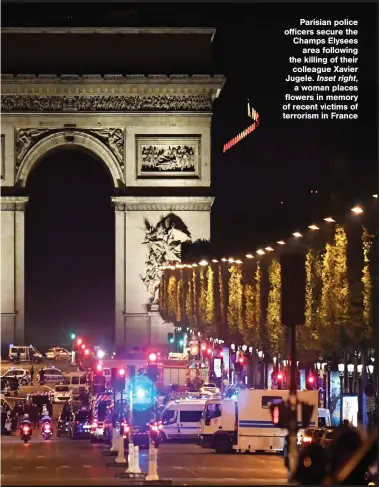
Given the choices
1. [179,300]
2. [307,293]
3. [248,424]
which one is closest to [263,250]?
[307,293]

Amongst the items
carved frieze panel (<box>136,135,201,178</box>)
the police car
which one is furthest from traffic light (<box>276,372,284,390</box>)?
carved frieze panel (<box>136,135,201,178</box>)

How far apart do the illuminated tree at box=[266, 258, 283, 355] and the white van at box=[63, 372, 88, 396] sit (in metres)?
11.7

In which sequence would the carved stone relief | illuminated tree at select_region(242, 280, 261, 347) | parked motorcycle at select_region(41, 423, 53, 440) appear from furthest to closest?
the carved stone relief → illuminated tree at select_region(242, 280, 261, 347) → parked motorcycle at select_region(41, 423, 53, 440)

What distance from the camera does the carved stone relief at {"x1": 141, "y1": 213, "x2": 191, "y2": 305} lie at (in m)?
64.4

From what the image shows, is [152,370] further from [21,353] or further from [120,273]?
[120,273]

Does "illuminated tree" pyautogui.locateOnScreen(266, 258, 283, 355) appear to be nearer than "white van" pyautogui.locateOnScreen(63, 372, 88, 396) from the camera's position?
Yes

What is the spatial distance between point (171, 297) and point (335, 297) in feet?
95.3

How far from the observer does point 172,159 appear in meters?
64.6

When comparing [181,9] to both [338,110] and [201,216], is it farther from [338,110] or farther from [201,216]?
[338,110]

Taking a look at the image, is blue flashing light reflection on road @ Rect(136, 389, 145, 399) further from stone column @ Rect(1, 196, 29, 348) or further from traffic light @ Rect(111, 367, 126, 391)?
stone column @ Rect(1, 196, 29, 348)

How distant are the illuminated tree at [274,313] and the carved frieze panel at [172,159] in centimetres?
2447

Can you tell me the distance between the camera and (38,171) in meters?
81.9

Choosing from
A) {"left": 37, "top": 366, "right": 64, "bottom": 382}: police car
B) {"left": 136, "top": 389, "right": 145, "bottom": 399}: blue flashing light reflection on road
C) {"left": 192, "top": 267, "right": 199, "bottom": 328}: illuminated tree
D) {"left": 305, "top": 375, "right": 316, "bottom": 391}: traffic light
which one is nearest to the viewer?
{"left": 136, "top": 389, "right": 145, "bottom": 399}: blue flashing light reflection on road

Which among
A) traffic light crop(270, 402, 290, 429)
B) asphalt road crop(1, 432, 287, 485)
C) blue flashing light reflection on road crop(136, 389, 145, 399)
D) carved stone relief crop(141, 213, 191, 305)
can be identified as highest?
carved stone relief crop(141, 213, 191, 305)
